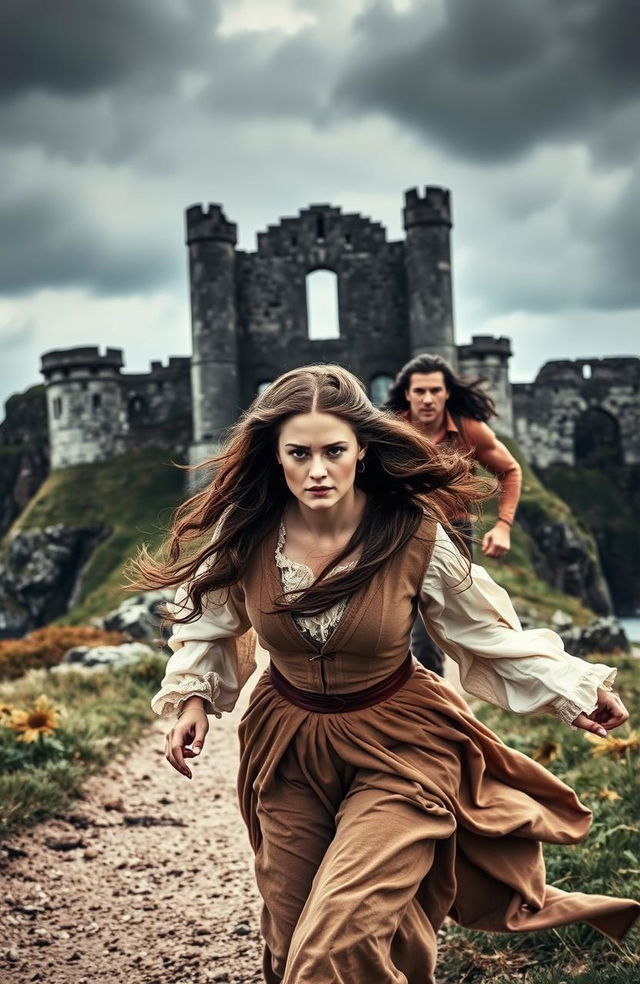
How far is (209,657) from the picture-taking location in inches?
153

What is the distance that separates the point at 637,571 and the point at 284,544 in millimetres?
41255

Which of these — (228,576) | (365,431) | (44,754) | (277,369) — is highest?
(277,369)

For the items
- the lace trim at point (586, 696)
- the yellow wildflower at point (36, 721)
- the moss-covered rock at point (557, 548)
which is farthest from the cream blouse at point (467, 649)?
the moss-covered rock at point (557, 548)

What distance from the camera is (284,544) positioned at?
3768 mm

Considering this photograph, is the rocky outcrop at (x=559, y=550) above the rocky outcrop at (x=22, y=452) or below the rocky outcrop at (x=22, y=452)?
below

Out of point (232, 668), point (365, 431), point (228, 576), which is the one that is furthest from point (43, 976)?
point (365, 431)

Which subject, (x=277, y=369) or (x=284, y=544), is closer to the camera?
(x=284, y=544)

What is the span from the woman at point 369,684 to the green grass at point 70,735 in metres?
2.95

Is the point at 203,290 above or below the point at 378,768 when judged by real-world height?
above

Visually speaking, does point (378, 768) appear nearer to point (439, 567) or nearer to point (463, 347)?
point (439, 567)

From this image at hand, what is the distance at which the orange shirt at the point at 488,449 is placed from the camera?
22.5 feet

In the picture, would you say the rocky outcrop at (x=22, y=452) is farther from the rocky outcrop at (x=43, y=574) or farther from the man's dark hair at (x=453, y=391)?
the man's dark hair at (x=453, y=391)

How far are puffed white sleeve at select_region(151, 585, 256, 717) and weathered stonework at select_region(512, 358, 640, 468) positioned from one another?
39.6 metres

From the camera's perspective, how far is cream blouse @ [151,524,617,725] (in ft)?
11.6
